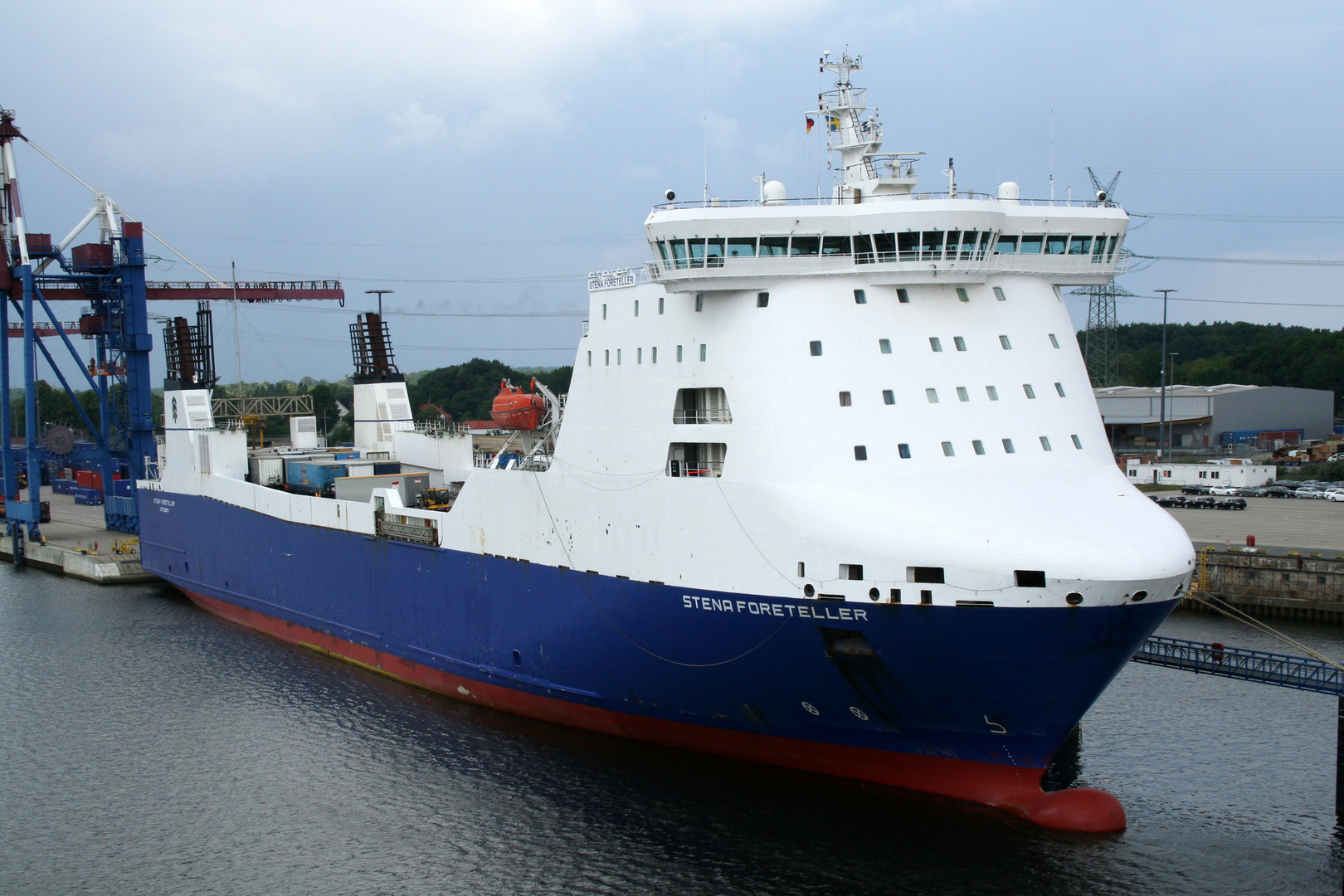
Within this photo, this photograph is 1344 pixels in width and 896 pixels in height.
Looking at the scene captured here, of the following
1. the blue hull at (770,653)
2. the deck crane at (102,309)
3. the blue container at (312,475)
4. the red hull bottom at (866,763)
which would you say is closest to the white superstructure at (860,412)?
the blue hull at (770,653)

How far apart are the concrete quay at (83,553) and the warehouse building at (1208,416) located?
5228 centimetres

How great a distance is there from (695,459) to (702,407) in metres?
0.88

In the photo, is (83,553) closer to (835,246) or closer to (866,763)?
(866,763)

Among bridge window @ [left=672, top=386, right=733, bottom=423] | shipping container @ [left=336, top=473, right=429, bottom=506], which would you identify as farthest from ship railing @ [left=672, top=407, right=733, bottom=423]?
shipping container @ [left=336, top=473, right=429, bottom=506]

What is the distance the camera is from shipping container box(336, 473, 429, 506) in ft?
89.6

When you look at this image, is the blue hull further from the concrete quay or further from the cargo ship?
the concrete quay

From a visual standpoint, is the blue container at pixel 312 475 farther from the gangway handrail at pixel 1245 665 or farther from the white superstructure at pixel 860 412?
the gangway handrail at pixel 1245 665

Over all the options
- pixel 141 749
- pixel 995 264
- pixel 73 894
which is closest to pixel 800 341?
pixel 995 264

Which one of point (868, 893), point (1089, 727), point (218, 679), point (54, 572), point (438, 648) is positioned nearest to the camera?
point (868, 893)

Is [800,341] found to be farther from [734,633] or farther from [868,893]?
[868,893]

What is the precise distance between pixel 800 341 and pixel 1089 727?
9.30m

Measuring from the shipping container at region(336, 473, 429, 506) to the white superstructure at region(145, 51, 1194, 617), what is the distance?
8.12m

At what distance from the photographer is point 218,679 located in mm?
26125

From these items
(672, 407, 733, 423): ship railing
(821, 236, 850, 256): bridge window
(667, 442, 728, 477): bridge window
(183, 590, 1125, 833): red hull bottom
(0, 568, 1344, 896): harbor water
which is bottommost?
(0, 568, 1344, 896): harbor water
